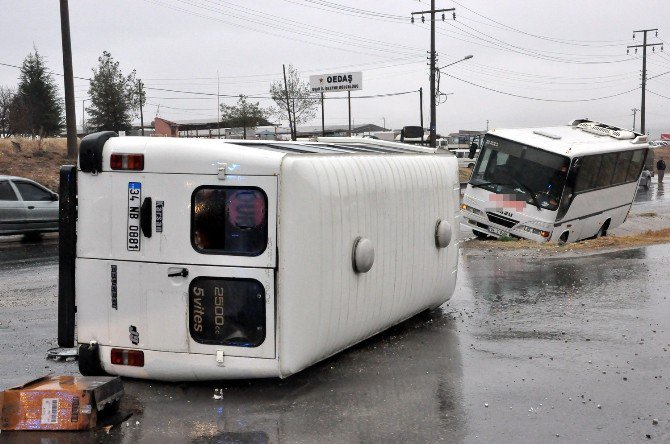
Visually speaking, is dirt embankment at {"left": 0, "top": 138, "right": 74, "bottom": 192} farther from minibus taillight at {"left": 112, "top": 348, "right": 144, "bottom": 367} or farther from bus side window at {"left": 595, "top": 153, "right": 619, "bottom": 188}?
minibus taillight at {"left": 112, "top": 348, "right": 144, "bottom": 367}

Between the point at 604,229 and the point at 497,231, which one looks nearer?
the point at 497,231

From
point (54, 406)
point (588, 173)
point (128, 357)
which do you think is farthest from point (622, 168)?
point (54, 406)

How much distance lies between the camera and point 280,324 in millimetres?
7020

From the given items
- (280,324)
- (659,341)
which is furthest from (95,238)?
(659,341)

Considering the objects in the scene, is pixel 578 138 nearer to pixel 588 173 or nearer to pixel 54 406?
pixel 588 173

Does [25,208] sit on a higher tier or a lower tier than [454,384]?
higher

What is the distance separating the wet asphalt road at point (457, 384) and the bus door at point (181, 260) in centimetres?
57

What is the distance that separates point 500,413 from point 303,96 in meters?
60.1

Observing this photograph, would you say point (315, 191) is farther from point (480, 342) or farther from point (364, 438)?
point (480, 342)

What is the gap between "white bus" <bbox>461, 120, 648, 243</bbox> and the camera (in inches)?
813

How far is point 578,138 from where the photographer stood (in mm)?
23062

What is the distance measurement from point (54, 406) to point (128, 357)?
99cm

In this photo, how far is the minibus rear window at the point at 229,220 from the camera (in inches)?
278

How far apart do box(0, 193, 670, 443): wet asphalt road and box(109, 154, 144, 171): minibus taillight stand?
191 centimetres
